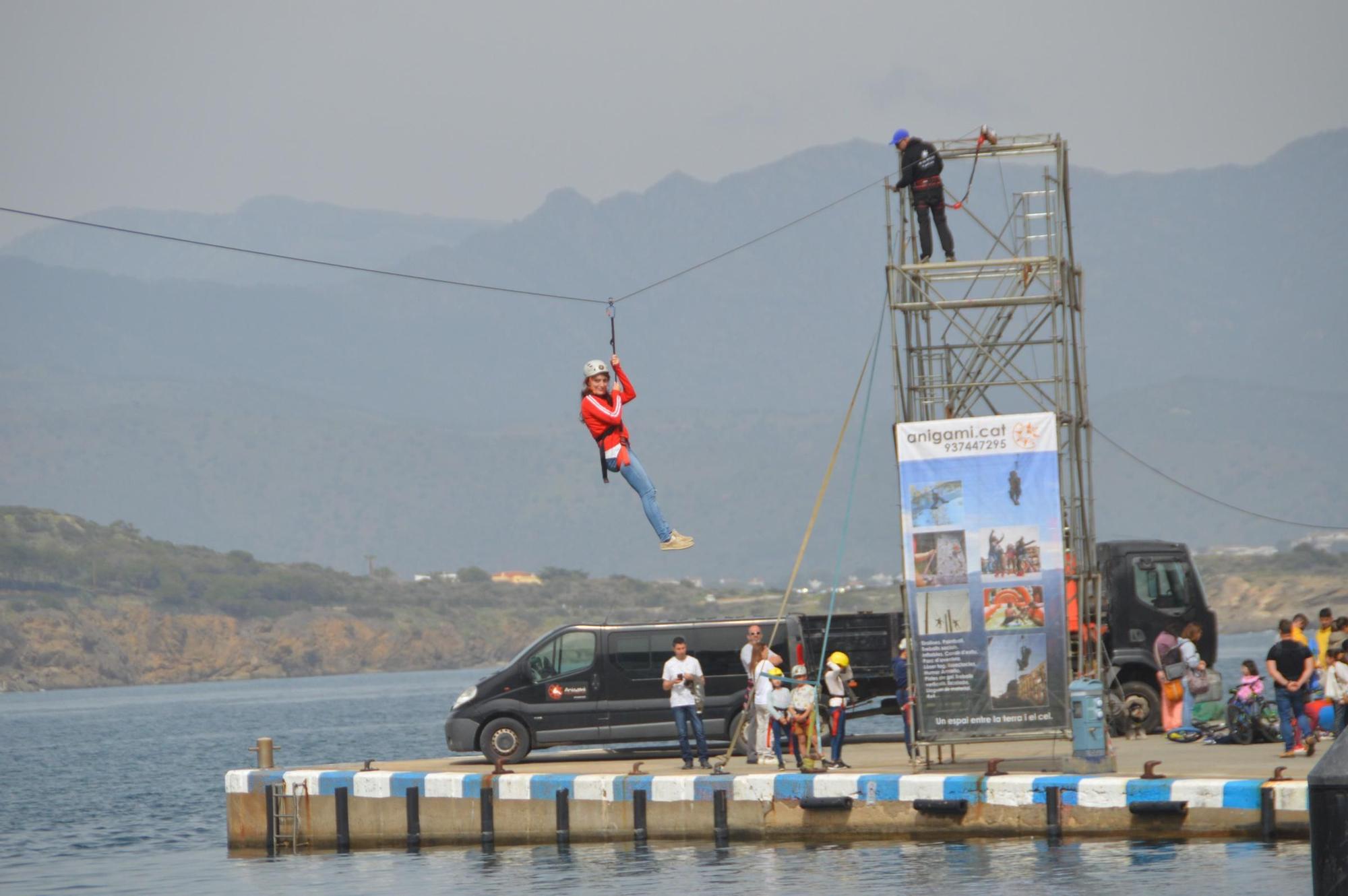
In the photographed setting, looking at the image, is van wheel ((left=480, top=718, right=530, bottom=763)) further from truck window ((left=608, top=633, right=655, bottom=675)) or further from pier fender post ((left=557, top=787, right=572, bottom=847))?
pier fender post ((left=557, top=787, right=572, bottom=847))

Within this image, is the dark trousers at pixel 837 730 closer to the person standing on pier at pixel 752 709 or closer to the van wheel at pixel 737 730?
the person standing on pier at pixel 752 709

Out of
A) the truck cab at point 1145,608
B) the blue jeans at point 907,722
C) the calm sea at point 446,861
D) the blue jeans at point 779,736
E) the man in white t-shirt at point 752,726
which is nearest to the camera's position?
the calm sea at point 446,861

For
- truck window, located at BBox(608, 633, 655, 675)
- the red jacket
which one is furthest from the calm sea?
the red jacket

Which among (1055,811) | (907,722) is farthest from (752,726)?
(1055,811)

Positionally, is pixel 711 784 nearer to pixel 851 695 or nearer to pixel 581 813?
pixel 581 813

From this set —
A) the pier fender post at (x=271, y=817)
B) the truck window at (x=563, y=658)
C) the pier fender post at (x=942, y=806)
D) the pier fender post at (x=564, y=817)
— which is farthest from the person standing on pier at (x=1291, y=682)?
the pier fender post at (x=271, y=817)

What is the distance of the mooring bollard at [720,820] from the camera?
23.7 metres

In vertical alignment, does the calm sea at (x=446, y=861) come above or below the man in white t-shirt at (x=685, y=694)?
below

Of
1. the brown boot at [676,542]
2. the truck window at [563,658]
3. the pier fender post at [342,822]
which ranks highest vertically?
the brown boot at [676,542]

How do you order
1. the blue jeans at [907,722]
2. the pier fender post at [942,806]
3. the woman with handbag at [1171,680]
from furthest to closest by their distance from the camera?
the woman with handbag at [1171,680]
the blue jeans at [907,722]
the pier fender post at [942,806]

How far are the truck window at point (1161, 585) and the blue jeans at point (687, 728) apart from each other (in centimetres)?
834

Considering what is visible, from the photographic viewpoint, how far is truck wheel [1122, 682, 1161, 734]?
29188 millimetres

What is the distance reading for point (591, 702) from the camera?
1080 inches

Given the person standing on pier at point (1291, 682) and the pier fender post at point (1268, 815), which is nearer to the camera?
the pier fender post at point (1268, 815)
